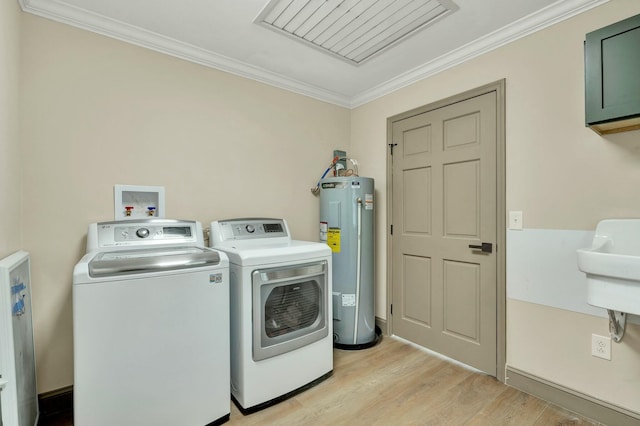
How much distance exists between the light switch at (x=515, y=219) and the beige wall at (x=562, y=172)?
39 mm

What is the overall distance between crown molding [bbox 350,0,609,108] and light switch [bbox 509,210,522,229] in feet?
3.95

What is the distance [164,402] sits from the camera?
1497 millimetres

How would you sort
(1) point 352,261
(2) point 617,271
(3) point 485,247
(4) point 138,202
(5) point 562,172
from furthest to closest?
(1) point 352,261, (3) point 485,247, (4) point 138,202, (5) point 562,172, (2) point 617,271

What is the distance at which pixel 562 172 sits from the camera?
182 cm

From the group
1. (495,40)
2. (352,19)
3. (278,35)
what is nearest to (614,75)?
(495,40)

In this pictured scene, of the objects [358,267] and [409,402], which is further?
[358,267]

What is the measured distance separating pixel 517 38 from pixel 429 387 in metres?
2.49

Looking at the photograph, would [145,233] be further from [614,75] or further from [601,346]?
[601,346]

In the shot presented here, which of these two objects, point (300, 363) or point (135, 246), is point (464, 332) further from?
point (135, 246)

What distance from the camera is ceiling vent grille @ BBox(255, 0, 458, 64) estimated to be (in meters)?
1.79

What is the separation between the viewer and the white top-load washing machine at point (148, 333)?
1333mm

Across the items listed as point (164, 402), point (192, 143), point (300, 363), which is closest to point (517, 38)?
point (192, 143)

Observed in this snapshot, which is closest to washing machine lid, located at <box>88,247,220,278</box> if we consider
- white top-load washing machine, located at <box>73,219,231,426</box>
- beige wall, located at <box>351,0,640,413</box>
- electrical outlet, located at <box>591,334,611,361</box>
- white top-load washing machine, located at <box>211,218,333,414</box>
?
white top-load washing machine, located at <box>73,219,231,426</box>

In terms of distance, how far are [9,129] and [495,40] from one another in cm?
303
